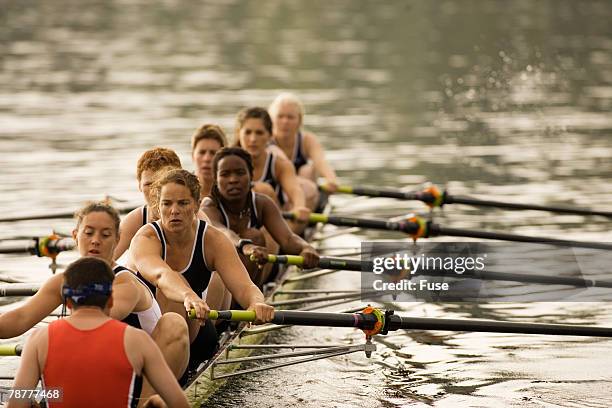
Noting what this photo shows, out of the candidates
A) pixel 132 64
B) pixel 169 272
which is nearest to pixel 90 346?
pixel 169 272

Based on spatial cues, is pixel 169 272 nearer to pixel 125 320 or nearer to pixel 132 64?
pixel 125 320

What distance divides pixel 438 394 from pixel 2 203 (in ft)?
28.4

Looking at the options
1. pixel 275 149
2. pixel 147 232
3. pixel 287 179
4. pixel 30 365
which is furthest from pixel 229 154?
pixel 30 365

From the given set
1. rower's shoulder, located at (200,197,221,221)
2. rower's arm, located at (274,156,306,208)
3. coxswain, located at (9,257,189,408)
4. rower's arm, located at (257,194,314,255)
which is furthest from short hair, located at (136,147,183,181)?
rower's arm, located at (274,156,306,208)

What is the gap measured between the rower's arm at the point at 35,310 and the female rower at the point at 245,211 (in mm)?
2833

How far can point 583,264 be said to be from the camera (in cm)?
1207

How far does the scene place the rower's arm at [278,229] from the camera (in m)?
9.87

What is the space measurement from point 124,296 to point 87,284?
103 cm

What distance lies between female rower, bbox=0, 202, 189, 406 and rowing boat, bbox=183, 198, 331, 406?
0.62m

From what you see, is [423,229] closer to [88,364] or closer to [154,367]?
[154,367]

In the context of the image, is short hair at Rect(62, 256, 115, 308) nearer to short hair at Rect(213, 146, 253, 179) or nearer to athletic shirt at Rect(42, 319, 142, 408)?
athletic shirt at Rect(42, 319, 142, 408)

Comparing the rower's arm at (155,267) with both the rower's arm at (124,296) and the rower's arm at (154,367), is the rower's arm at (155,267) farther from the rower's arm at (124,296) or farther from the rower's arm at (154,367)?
the rower's arm at (154,367)

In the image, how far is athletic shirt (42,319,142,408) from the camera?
220 inches

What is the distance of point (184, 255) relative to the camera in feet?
26.0
